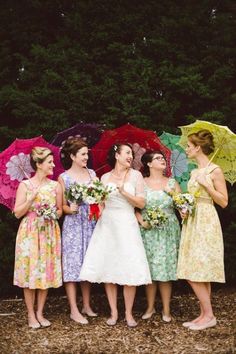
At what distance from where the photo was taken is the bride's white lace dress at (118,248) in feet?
18.9

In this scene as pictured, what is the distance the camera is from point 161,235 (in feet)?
19.7

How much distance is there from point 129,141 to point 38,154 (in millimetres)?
1103

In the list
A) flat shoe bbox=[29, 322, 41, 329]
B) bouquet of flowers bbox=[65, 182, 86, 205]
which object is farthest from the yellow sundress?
flat shoe bbox=[29, 322, 41, 329]

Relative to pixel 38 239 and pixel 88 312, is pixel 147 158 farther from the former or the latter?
pixel 88 312

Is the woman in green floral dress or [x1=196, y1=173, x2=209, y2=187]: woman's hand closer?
[x1=196, y1=173, x2=209, y2=187]: woman's hand

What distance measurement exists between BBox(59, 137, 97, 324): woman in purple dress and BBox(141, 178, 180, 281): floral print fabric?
0.70 meters

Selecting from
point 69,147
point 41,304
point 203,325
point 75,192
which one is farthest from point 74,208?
point 203,325

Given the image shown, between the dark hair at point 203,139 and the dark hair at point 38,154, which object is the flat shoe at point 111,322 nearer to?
the dark hair at point 38,154

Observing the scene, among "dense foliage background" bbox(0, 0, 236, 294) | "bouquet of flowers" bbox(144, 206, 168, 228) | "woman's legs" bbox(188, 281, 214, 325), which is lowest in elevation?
"woman's legs" bbox(188, 281, 214, 325)

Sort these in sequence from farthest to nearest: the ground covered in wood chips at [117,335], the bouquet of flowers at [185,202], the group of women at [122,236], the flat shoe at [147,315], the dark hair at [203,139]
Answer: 1. the flat shoe at [147,315]
2. the dark hair at [203,139]
3. the group of women at [122,236]
4. the bouquet of flowers at [185,202]
5. the ground covered in wood chips at [117,335]

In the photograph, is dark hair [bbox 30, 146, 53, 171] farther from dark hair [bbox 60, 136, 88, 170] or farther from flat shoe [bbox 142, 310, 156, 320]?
flat shoe [bbox 142, 310, 156, 320]

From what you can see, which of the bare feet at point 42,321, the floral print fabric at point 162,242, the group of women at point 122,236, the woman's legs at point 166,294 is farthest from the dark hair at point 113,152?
the bare feet at point 42,321

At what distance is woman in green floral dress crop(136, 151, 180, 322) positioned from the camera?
19.5 ft

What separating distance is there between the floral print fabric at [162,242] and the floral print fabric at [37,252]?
1.06 metres
